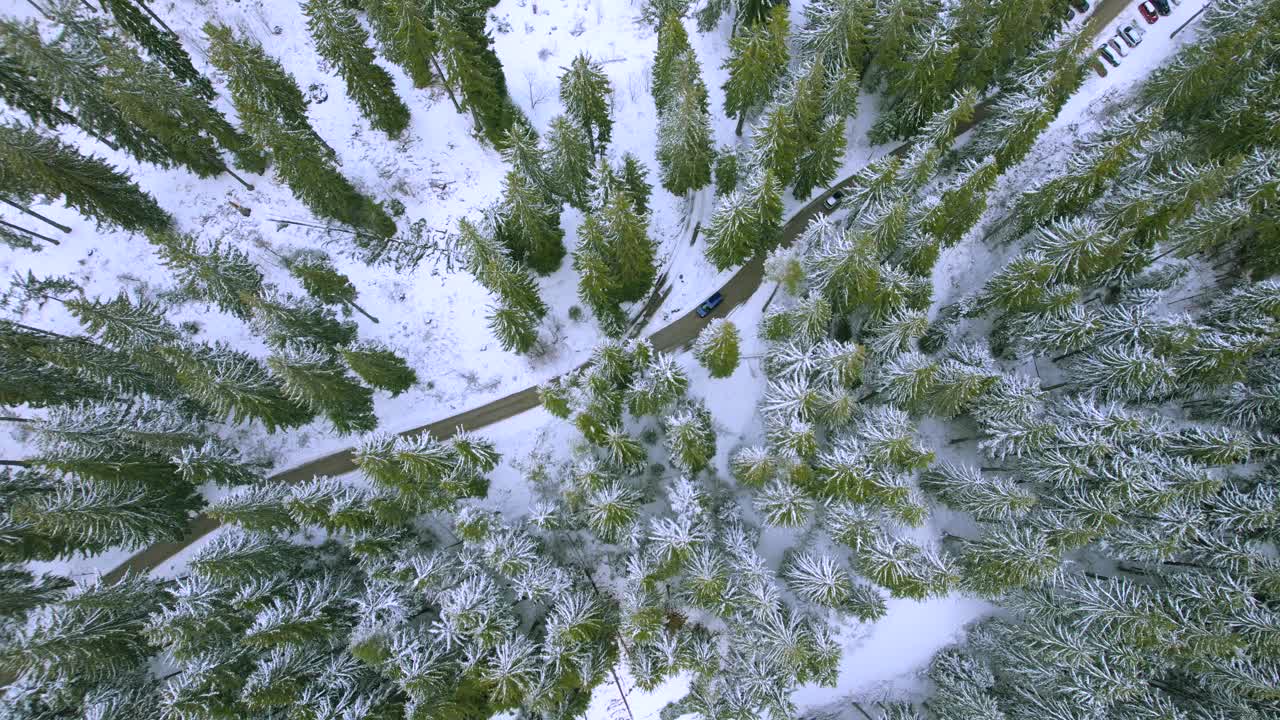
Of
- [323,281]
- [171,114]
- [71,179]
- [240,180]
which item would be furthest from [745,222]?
[71,179]

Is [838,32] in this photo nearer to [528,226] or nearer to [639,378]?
[528,226]

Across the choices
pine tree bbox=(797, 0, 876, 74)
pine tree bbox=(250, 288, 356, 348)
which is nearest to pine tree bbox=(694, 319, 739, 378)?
pine tree bbox=(797, 0, 876, 74)

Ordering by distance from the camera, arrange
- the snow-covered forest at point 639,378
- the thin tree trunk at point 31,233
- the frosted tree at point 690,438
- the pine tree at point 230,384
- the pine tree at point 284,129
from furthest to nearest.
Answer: the thin tree trunk at point 31,233
the pine tree at point 284,129
the frosted tree at point 690,438
the snow-covered forest at point 639,378
the pine tree at point 230,384

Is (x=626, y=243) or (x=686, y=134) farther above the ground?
(x=686, y=134)

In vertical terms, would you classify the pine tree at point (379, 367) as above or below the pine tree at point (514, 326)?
above

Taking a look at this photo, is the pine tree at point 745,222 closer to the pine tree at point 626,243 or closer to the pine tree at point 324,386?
the pine tree at point 626,243

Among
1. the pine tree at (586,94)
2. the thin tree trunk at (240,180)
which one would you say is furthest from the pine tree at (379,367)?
the pine tree at (586,94)

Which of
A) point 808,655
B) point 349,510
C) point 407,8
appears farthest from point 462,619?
point 407,8

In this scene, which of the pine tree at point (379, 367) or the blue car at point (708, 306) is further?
the blue car at point (708, 306)
